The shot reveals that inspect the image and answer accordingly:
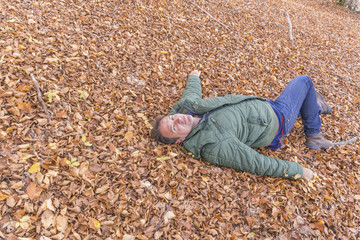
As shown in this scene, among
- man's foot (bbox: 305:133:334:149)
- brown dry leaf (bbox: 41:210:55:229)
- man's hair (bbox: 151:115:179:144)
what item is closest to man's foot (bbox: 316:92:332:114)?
man's foot (bbox: 305:133:334:149)

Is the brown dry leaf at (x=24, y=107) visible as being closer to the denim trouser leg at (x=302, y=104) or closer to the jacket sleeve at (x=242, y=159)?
the jacket sleeve at (x=242, y=159)

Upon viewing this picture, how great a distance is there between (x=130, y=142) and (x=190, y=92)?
5.02 feet

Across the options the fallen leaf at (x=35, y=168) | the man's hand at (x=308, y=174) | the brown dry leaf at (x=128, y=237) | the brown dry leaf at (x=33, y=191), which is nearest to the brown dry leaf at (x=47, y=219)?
the brown dry leaf at (x=33, y=191)

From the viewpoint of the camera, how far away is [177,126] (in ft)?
11.6

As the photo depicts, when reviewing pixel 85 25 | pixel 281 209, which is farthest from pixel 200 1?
pixel 281 209

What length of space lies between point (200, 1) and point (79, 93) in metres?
5.19

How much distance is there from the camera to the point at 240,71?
5.52 meters

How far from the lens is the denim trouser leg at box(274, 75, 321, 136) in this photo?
424cm

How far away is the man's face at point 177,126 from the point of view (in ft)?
11.6

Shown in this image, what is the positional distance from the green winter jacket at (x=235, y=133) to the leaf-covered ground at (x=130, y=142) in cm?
24

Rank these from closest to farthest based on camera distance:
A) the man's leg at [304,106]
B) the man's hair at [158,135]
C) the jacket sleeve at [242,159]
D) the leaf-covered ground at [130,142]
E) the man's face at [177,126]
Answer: the leaf-covered ground at [130,142] → the jacket sleeve at [242,159] → the man's face at [177,126] → the man's hair at [158,135] → the man's leg at [304,106]

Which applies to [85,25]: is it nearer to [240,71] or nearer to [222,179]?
[240,71]

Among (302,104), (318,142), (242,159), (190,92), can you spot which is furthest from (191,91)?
(318,142)

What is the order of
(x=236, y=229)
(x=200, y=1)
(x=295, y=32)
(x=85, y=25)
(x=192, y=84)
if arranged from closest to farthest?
(x=236, y=229), (x=192, y=84), (x=85, y=25), (x=200, y=1), (x=295, y=32)
